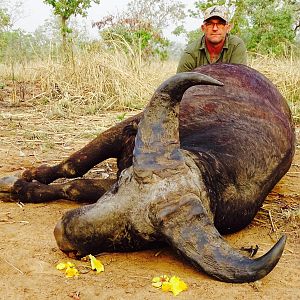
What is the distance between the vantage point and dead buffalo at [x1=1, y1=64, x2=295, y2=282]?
7.29 feet

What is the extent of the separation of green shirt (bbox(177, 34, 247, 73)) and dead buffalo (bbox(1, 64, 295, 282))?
2.36 meters

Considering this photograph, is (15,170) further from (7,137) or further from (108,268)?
(108,268)

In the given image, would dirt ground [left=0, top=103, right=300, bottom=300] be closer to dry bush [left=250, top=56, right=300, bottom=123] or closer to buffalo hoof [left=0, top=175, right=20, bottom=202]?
buffalo hoof [left=0, top=175, right=20, bottom=202]

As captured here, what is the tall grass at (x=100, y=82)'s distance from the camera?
8203mm

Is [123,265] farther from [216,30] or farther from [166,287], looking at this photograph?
[216,30]

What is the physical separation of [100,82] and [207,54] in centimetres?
296

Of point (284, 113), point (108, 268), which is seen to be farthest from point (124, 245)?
point (284, 113)

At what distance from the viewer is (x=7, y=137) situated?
228 inches

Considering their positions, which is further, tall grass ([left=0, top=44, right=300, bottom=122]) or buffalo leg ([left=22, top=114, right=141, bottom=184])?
tall grass ([left=0, top=44, right=300, bottom=122])

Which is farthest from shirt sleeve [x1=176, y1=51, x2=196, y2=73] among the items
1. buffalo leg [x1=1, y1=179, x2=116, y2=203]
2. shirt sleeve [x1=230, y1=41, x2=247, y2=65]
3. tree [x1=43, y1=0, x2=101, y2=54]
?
tree [x1=43, y1=0, x2=101, y2=54]

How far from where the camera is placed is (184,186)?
2.36 metres

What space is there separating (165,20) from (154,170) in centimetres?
2583

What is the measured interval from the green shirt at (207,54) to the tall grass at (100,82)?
223 cm

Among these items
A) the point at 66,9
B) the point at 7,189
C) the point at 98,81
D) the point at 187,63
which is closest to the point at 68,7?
the point at 66,9
